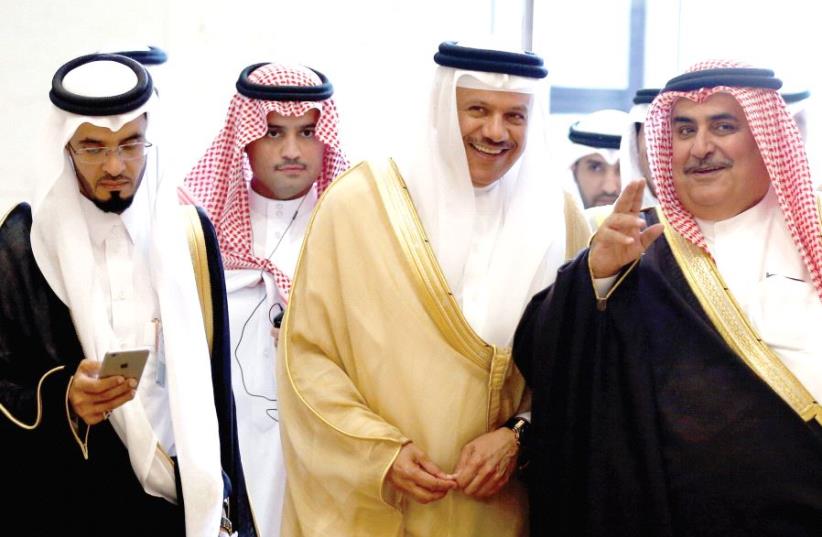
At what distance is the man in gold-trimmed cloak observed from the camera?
9.06 feet

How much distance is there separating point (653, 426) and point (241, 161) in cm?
193

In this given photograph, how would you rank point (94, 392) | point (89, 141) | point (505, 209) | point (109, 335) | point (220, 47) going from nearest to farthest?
1. point (94, 392)
2. point (109, 335)
3. point (89, 141)
4. point (505, 209)
5. point (220, 47)

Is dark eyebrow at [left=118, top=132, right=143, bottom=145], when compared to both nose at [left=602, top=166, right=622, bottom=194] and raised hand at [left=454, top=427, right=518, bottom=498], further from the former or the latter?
nose at [left=602, top=166, right=622, bottom=194]

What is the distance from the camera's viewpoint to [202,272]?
115 inches

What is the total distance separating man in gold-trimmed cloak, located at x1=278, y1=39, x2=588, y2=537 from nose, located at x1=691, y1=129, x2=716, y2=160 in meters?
0.42

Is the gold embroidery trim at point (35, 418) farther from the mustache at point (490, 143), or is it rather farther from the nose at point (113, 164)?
the mustache at point (490, 143)

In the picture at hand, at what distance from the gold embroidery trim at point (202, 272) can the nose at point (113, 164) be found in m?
0.24

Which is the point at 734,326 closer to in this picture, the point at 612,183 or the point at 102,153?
the point at 102,153

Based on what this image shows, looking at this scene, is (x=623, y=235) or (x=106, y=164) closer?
(x=623, y=235)

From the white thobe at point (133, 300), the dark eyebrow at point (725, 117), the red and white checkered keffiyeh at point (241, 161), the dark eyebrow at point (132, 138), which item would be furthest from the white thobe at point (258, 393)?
the dark eyebrow at point (725, 117)

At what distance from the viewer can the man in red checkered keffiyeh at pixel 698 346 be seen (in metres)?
2.49

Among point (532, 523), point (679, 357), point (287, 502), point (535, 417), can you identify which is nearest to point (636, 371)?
point (679, 357)

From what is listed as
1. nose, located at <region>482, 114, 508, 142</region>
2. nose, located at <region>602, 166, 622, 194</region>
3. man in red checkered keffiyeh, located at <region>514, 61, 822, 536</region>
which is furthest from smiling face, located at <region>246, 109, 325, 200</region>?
nose, located at <region>602, 166, 622, 194</region>

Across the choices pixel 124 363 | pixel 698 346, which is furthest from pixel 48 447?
pixel 698 346
